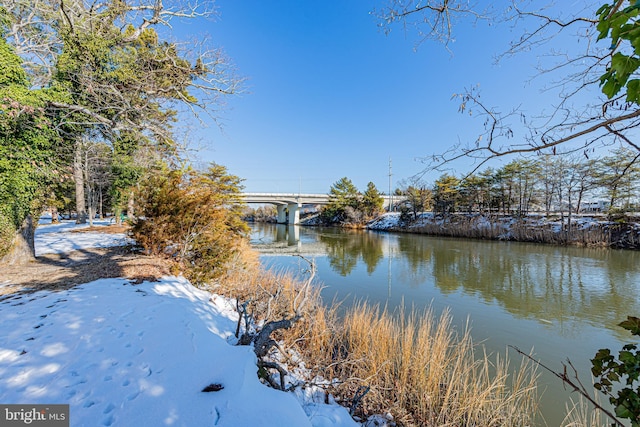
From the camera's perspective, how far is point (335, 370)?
4105 millimetres

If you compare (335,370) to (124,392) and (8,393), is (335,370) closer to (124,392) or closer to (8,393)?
(124,392)

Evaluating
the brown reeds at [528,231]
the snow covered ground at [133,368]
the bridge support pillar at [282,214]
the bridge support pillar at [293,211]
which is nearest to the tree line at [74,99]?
the snow covered ground at [133,368]

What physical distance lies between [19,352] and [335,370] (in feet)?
12.4

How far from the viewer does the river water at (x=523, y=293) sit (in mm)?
5410

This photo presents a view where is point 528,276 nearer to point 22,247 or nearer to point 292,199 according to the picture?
point 22,247

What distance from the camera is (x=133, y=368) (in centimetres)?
242

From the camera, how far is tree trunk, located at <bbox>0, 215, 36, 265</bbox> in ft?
21.2

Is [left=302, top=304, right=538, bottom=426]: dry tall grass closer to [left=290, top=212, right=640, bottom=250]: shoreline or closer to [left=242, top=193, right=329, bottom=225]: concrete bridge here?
[left=290, top=212, right=640, bottom=250]: shoreline

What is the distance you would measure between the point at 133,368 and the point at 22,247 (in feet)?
24.5

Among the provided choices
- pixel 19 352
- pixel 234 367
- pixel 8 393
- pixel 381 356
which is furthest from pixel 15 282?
pixel 381 356

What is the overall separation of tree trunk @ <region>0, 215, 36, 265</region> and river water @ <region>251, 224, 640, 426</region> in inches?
279

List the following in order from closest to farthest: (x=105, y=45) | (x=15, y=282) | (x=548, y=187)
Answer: (x=15, y=282) → (x=105, y=45) → (x=548, y=187)

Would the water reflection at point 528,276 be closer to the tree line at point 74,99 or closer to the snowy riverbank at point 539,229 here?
the snowy riverbank at point 539,229

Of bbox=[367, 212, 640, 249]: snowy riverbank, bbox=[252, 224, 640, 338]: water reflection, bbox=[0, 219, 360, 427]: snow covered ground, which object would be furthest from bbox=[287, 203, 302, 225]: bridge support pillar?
bbox=[0, 219, 360, 427]: snow covered ground
